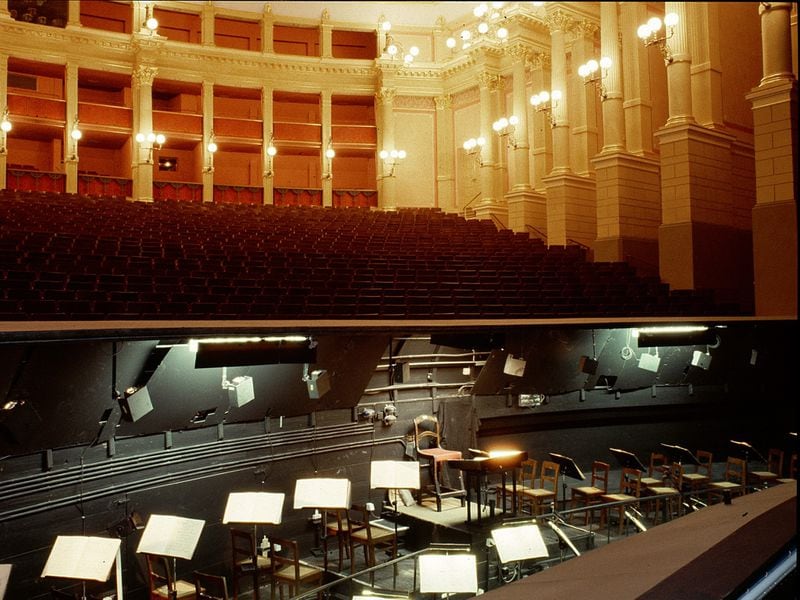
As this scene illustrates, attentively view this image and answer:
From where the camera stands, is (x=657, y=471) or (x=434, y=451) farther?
(x=657, y=471)

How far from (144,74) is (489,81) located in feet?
40.7

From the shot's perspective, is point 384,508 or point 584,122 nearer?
point 384,508

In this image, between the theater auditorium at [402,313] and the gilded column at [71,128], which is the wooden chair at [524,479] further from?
the gilded column at [71,128]

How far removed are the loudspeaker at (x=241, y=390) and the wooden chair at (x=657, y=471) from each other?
6.03 meters

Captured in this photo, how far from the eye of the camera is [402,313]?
34.0ft

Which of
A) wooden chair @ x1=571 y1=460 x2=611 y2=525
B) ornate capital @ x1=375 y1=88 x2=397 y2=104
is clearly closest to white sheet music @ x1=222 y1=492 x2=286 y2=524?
wooden chair @ x1=571 y1=460 x2=611 y2=525

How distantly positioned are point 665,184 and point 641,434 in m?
6.26

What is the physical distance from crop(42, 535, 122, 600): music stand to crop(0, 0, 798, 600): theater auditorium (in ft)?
0.09

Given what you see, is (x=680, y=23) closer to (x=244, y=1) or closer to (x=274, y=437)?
(x=274, y=437)

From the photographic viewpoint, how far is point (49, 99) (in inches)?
922

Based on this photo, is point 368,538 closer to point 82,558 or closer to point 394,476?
point 394,476

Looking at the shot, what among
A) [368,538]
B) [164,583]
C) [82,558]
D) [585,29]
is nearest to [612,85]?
[585,29]

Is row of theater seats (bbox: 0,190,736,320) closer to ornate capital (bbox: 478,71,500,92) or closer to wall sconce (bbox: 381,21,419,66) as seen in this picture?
ornate capital (bbox: 478,71,500,92)

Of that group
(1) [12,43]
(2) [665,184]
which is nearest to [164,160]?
(1) [12,43]
